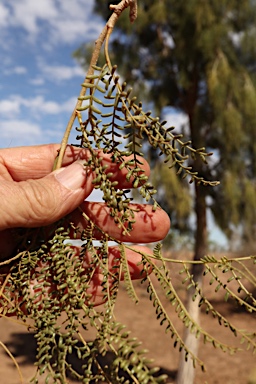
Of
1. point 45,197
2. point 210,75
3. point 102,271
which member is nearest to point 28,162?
point 45,197

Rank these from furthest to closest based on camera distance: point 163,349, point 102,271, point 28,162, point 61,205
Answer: point 163,349, point 28,162, point 61,205, point 102,271

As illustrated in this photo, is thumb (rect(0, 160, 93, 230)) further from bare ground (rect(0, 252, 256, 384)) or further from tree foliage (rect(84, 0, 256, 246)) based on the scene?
bare ground (rect(0, 252, 256, 384))

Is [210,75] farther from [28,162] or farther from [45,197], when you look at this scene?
[45,197]

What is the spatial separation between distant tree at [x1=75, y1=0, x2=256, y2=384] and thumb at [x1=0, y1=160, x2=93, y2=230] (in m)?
3.65

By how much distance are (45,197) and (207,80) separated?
399 cm

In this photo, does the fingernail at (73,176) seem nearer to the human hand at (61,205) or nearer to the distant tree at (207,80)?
the human hand at (61,205)

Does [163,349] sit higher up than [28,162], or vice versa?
[28,162]

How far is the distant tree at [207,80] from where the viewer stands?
4.49 m

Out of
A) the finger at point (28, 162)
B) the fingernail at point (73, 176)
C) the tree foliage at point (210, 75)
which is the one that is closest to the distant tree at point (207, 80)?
the tree foliage at point (210, 75)

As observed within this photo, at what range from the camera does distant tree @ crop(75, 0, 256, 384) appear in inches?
177

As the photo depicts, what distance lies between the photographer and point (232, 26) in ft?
15.6

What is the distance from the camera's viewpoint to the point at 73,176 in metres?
1.03

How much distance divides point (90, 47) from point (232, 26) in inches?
67.5

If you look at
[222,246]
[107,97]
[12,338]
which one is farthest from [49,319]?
[222,246]
